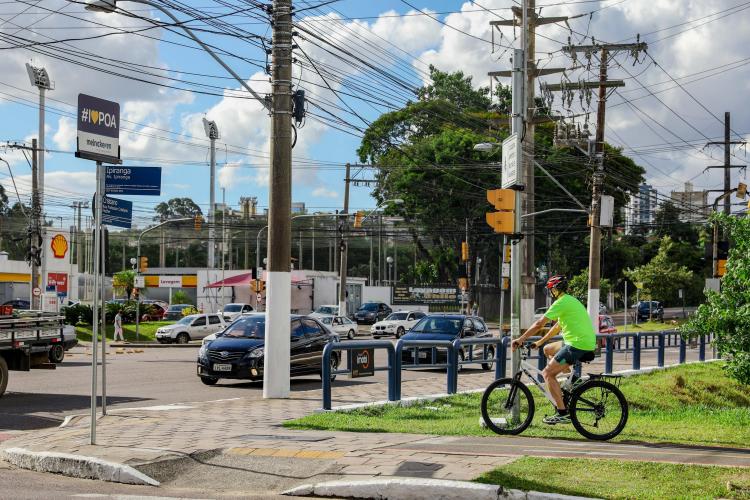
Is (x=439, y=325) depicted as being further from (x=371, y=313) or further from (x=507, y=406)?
(x=371, y=313)

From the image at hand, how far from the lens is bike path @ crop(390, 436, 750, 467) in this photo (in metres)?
9.16

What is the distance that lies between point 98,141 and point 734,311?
494 inches

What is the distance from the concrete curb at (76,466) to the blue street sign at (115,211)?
3.15 metres

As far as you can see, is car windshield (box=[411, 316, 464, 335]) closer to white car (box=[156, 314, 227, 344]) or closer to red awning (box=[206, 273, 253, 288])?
white car (box=[156, 314, 227, 344])

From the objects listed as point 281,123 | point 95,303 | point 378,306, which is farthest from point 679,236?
point 95,303

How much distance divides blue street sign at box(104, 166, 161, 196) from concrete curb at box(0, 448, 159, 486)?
11.9ft

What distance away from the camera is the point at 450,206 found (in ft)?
230

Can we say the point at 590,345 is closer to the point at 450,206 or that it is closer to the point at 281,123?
the point at 281,123

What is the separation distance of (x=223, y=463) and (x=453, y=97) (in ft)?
238

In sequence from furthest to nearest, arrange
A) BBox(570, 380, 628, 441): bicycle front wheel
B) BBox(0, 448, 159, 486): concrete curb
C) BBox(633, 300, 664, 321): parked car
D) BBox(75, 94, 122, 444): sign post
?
BBox(633, 300, 664, 321): parked car < BBox(570, 380, 628, 441): bicycle front wheel < BBox(75, 94, 122, 444): sign post < BBox(0, 448, 159, 486): concrete curb

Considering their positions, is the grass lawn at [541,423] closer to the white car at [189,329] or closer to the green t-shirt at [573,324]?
the green t-shirt at [573,324]

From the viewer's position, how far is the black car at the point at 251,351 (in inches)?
780

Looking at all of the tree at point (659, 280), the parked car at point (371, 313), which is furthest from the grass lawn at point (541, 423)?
the tree at point (659, 280)

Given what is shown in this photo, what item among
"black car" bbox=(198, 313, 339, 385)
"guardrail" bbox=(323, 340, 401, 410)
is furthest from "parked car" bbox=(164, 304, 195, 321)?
"guardrail" bbox=(323, 340, 401, 410)
